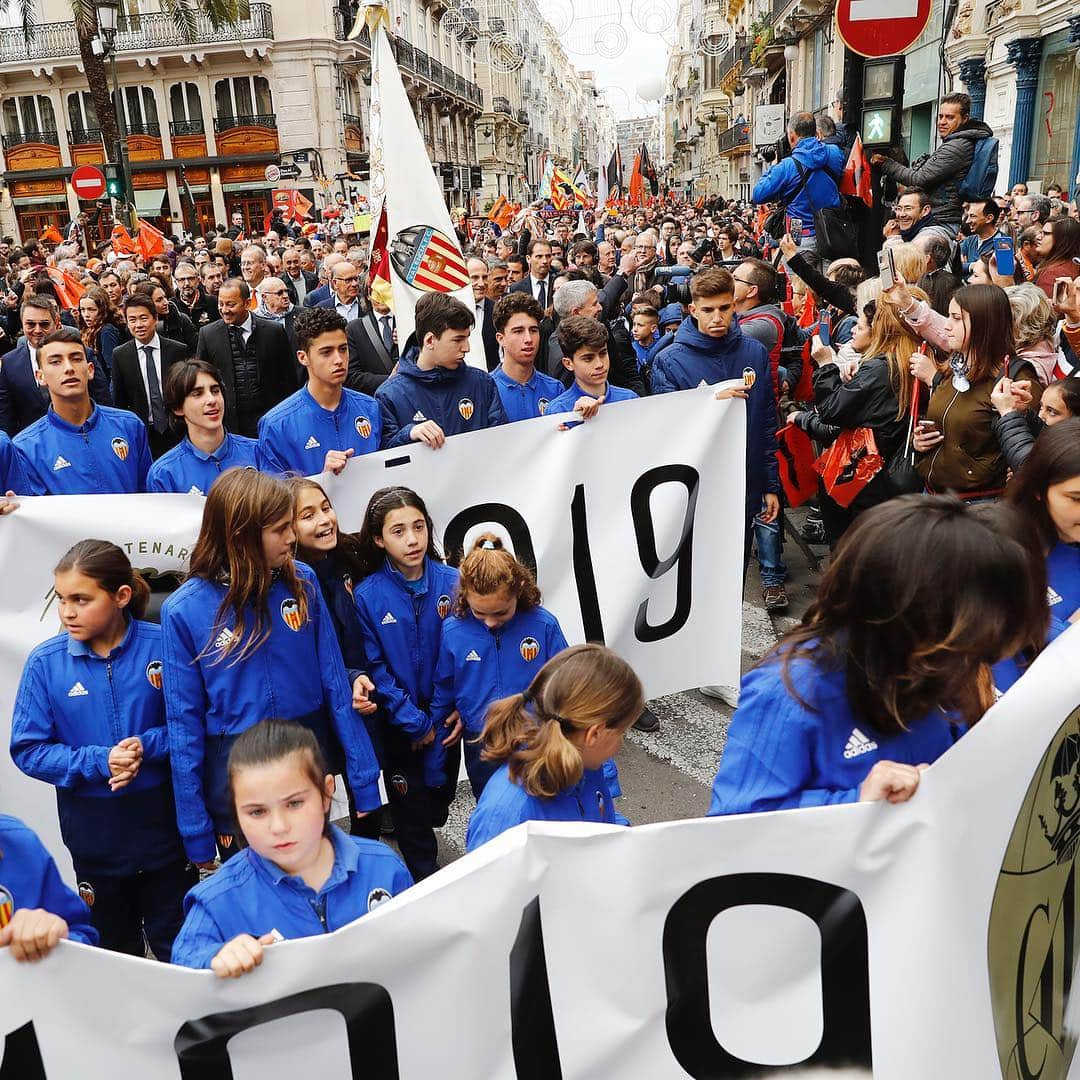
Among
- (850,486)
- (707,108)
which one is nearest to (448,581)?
(850,486)

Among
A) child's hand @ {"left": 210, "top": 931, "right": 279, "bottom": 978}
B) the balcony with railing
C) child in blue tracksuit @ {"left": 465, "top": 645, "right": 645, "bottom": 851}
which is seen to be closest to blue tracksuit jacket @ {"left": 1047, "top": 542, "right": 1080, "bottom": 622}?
child in blue tracksuit @ {"left": 465, "top": 645, "right": 645, "bottom": 851}

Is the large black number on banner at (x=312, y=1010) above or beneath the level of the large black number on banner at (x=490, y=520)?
beneath

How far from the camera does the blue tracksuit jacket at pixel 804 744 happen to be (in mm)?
2045

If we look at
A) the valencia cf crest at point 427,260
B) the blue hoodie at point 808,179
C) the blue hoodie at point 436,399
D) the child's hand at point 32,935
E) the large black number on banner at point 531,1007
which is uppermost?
the blue hoodie at point 808,179

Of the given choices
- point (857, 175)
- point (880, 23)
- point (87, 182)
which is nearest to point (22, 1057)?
point (880, 23)

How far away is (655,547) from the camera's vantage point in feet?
15.1

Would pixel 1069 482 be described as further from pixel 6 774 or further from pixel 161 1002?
pixel 6 774

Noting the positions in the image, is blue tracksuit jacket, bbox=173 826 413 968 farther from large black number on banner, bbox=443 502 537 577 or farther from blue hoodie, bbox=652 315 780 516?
blue hoodie, bbox=652 315 780 516

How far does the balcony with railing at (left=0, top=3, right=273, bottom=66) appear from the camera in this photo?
1588 inches

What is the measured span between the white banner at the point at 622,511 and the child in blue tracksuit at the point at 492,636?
868 mm

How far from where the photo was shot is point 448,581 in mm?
3682

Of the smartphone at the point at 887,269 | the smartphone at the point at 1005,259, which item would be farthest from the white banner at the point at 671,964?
the smartphone at the point at 1005,259

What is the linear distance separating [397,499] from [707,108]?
77.0 metres

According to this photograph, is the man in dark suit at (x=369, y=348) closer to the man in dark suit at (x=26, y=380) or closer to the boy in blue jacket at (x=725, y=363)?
the man in dark suit at (x=26, y=380)
